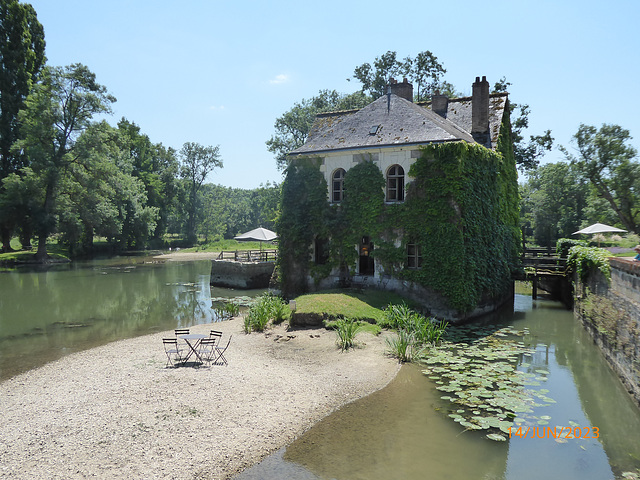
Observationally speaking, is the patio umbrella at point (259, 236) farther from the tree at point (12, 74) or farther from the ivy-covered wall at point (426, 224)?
the tree at point (12, 74)

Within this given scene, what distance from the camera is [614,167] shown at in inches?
1369

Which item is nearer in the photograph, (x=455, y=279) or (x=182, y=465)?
(x=182, y=465)

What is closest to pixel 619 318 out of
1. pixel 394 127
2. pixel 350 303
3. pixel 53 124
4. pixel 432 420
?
pixel 432 420

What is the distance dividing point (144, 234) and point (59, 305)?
33.8 m

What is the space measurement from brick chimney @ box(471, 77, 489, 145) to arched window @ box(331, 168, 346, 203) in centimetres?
779

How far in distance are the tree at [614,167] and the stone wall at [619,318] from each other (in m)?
22.1

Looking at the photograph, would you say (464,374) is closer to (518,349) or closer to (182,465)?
(518,349)

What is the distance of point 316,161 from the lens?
71.1ft

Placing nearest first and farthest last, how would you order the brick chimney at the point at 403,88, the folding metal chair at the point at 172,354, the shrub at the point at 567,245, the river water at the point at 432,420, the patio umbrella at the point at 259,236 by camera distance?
the river water at the point at 432,420 < the folding metal chair at the point at 172,354 < the shrub at the point at 567,245 < the brick chimney at the point at 403,88 < the patio umbrella at the point at 259,236

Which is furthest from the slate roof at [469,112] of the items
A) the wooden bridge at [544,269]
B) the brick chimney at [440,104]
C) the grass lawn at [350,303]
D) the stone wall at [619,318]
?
the grass lawn at [350,303]

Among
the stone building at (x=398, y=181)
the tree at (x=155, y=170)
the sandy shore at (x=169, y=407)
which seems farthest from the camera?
the tree at (x=155, y=170)

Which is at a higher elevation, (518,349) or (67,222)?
(67,222)

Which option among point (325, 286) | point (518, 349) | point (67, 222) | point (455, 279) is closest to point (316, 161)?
point (325, 286)
